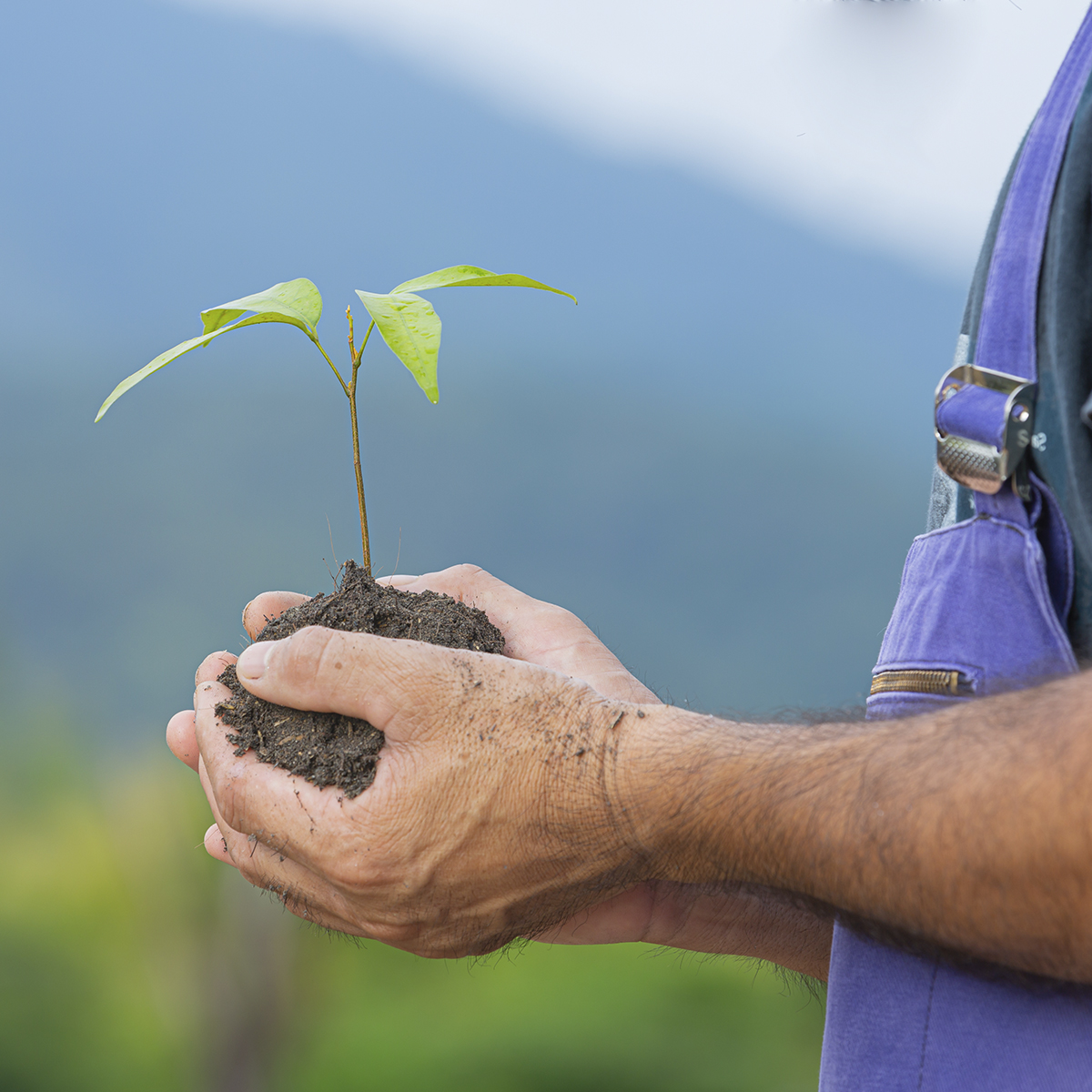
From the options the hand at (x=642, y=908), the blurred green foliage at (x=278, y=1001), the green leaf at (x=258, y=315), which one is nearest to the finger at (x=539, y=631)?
the hand at (x=642, y=908)

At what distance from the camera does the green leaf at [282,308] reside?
612 mm

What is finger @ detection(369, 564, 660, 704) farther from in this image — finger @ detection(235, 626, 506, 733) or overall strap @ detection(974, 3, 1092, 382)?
overall strap @ detection(974, 3, 1092, 382)

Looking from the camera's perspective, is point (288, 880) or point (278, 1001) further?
point (278, 1001)

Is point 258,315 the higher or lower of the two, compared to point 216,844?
higher

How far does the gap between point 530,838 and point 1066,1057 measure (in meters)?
0.30

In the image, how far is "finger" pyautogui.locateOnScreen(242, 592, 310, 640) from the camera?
0.84m

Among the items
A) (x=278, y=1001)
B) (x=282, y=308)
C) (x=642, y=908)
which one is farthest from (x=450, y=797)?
(x=278, y=1001)

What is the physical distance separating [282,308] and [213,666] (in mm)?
337

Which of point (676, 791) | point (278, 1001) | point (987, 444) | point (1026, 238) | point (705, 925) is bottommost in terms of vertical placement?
point (278, 1001)

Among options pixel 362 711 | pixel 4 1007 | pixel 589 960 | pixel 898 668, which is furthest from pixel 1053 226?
pixel 4 1007

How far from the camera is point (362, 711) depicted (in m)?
0.58

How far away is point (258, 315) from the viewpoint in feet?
2.03

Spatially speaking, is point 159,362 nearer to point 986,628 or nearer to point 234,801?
point 234,801

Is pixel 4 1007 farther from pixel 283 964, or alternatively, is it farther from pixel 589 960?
pixel 589 960
